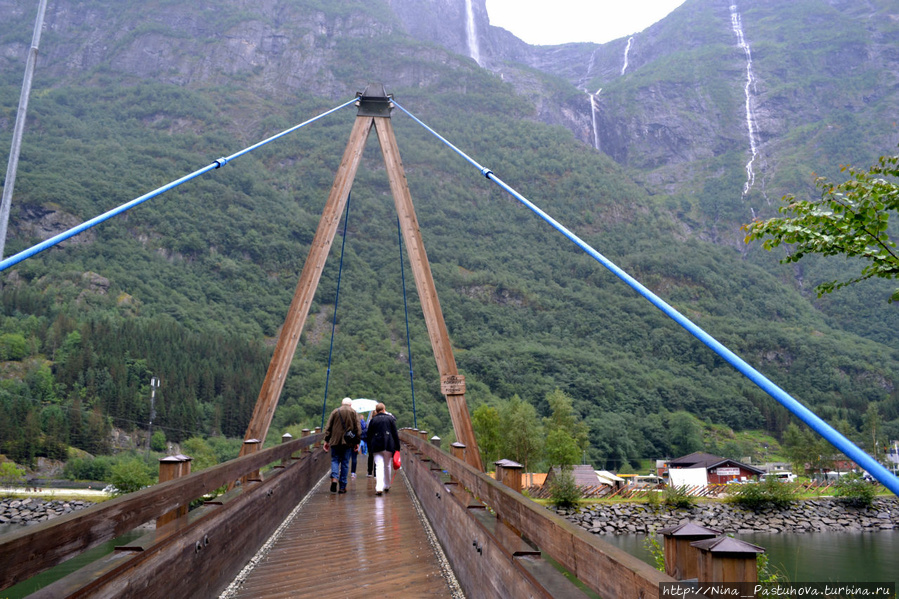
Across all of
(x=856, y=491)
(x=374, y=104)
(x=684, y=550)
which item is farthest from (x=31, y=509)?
(x=856, y=491)

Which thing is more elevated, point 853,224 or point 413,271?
point 413,271

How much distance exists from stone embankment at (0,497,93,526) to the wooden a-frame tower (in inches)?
1208

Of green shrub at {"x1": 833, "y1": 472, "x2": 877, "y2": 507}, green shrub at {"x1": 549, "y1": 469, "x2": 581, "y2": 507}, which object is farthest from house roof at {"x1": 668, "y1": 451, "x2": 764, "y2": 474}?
green shrub at {"x1": 549, "y1": 469, "x2": 581, "y2": 507}

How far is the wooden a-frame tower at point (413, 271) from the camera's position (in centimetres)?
683

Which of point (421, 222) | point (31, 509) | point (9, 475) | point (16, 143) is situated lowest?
point (31, 509)

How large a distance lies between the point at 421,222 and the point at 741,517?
4301 inches

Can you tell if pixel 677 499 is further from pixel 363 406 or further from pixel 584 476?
pixel 363 406

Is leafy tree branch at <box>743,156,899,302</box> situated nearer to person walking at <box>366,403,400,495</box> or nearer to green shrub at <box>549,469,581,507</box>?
person walking at <box>366,403,400,495</box>

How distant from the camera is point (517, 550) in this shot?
254 centimetres

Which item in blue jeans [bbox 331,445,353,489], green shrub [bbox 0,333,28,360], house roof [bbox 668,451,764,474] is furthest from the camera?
green shrub [bbox 0,333,28,360]

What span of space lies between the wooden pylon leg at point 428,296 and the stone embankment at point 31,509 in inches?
1242

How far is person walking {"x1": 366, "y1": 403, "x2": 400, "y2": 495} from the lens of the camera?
23.0 ft

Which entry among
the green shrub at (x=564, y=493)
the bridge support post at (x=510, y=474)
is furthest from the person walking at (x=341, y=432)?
the green shrub at (x=564, y=493)

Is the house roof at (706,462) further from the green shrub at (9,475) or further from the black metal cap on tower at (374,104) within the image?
the green shrub at (9,475)
